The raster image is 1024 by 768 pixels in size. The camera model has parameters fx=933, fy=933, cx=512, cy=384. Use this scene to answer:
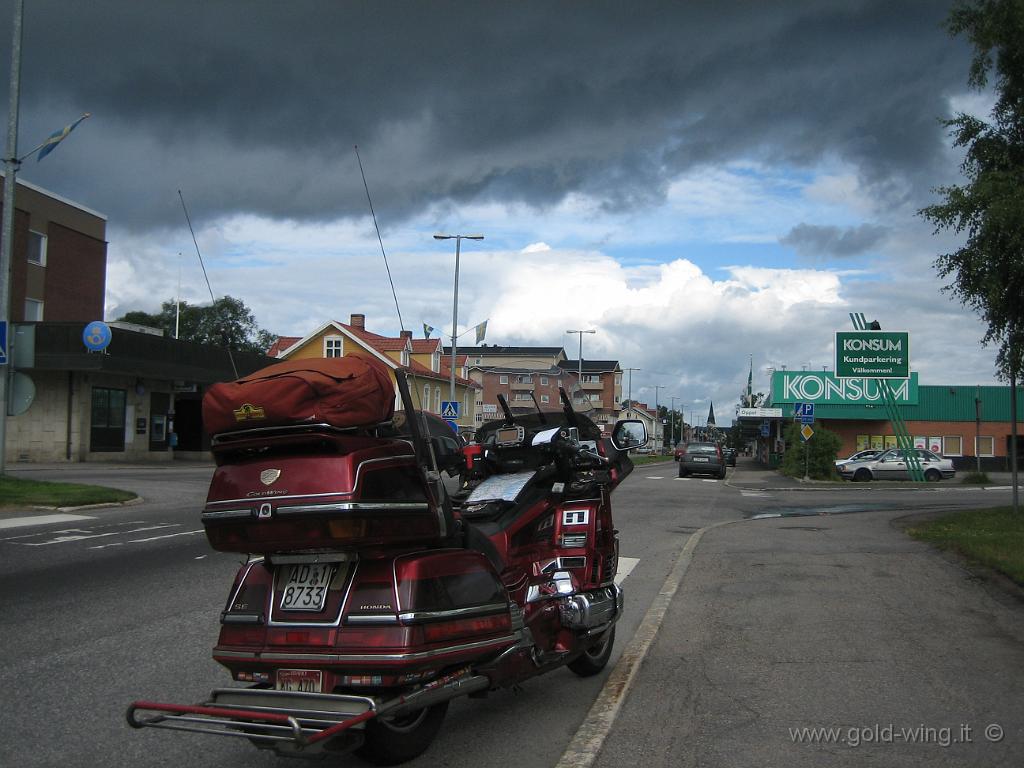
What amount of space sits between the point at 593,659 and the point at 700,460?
30086 millimetres

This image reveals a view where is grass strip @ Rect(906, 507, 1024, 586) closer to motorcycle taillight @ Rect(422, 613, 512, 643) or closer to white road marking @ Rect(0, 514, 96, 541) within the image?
motorcycle taillight @ Rect(422, 613, 512, 643)

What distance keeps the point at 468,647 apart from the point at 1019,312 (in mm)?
14555

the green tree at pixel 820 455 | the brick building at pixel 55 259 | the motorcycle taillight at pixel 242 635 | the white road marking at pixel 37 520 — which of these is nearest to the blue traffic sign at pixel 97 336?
the brick building at pixel 55 259

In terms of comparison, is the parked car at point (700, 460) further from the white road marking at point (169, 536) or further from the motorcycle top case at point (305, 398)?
the motorcycle top case at point (305, 398)

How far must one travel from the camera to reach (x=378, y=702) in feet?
12.8

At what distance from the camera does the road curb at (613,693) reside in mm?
4602

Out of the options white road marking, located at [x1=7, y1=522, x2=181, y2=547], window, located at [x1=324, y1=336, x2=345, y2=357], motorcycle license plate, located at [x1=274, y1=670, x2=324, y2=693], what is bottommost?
white road marking, located at [x1=7, y1=522, x2=181, y2=547]

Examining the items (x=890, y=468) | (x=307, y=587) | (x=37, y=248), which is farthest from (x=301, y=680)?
(x=37, y=248)

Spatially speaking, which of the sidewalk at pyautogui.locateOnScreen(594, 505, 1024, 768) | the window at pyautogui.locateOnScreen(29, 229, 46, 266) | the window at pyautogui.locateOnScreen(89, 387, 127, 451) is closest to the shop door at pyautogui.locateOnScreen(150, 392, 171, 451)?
the window at pyautogui.locateOnScreen(89, 387, 127, 451)

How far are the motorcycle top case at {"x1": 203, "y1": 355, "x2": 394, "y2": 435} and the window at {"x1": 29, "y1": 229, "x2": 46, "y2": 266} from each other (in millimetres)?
41134

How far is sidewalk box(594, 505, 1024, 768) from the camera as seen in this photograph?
4.73 metres

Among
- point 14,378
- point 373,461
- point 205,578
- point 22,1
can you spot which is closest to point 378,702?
point 373,461

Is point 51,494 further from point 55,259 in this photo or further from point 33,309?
point 55,259

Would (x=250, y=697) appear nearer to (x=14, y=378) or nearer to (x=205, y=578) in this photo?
(x=205, y=578)
